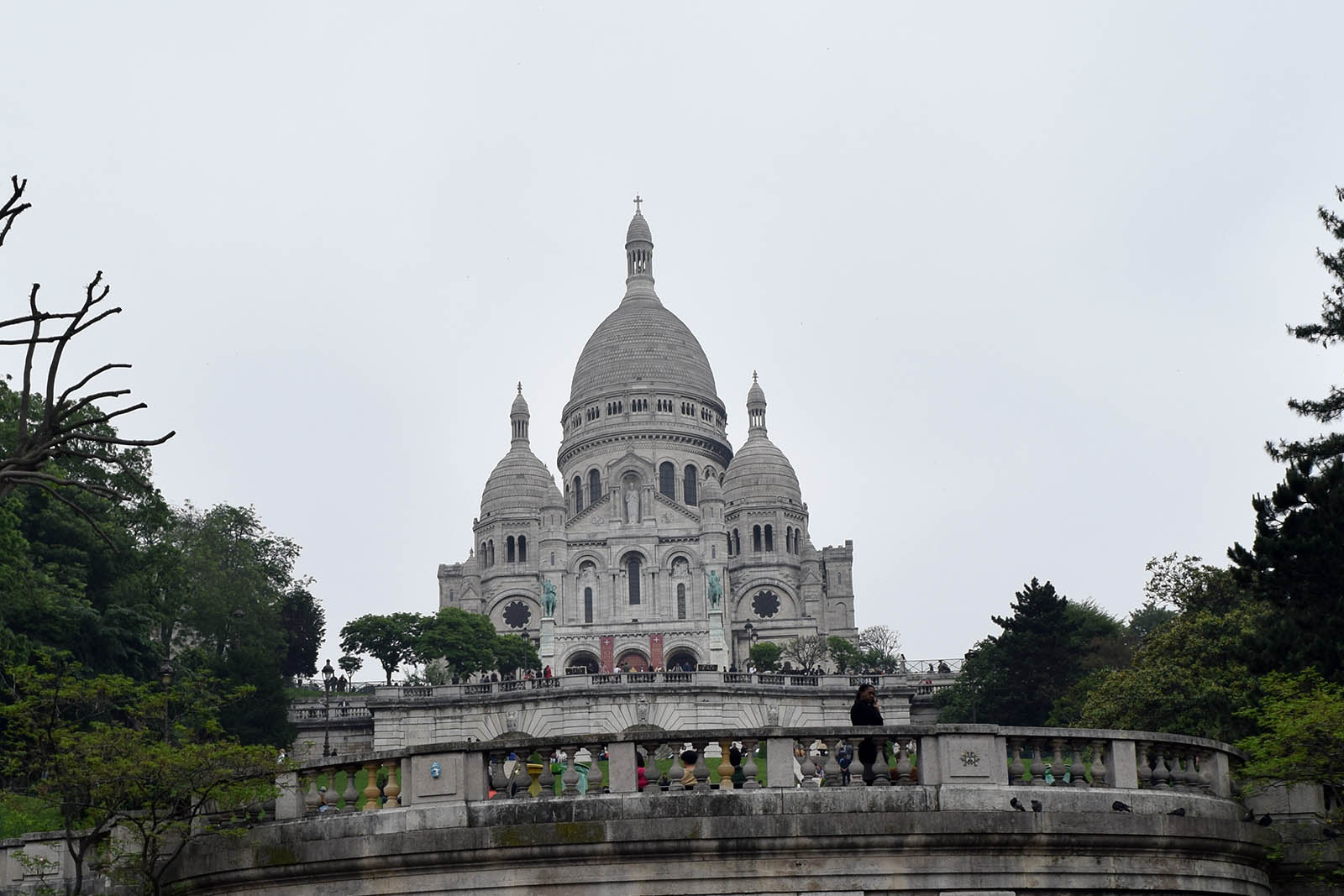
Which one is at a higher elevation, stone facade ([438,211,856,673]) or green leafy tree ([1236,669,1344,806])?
stone facade ([438,211,856,673])

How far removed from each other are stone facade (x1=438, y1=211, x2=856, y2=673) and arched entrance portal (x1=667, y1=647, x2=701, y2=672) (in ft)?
0.41

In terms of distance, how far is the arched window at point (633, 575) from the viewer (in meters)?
117

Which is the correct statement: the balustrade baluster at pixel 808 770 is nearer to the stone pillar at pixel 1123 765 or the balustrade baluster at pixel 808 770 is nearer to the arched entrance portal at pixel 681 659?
the stone pillar at pixel 1123 765

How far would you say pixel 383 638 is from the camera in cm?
9406

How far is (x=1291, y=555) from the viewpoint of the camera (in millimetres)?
34312

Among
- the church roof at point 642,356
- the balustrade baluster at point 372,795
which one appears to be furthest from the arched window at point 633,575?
the balustrade baluster at point 372,795

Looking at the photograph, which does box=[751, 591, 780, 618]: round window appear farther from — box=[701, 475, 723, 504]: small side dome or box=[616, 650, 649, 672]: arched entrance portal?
box=[616, 650, 649, 672]: arched entrance portal

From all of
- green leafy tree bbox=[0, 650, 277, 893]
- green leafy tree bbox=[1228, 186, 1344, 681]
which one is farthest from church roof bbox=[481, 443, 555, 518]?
green leafy tree bbox=[0, 650, 277, 893]

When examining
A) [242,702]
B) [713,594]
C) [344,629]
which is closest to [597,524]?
[713,594]

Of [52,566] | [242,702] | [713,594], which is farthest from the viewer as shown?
[713,594]

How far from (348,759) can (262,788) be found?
130 centimetres

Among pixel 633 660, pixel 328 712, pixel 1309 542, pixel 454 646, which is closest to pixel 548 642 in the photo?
pixel 633 660

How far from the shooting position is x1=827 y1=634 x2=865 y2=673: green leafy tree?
101125 millimetres

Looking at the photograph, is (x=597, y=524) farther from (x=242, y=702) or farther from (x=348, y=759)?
(x=348, y=759)
